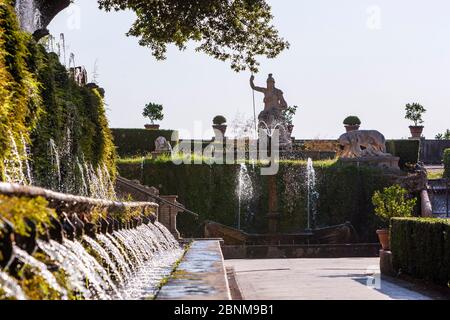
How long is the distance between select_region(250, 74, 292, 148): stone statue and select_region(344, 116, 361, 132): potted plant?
7.06 meters

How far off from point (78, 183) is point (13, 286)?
1177cm

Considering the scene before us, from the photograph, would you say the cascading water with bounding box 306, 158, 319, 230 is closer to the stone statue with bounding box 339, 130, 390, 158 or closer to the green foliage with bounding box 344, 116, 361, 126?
the stone statue with bounding box 339, 130, 390, 158

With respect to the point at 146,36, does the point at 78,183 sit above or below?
A: below

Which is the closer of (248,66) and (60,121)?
(60,121)

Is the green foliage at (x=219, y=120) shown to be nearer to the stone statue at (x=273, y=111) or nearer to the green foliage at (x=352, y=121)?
the green foliage at (x=352, y=121)

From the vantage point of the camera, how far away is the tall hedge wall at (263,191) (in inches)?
1267

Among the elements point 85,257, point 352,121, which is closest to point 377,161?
point 352,121

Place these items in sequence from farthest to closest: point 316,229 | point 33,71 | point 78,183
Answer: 1. point 316,229
2. point 78,183
3. point 33,71

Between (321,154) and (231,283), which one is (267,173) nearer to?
(321,154)

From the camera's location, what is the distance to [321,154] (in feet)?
137

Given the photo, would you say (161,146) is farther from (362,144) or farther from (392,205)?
(392,205)

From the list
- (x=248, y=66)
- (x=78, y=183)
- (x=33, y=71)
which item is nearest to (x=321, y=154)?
(x=248, y=66)

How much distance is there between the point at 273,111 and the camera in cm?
4112

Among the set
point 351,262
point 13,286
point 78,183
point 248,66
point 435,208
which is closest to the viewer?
point 13,286
